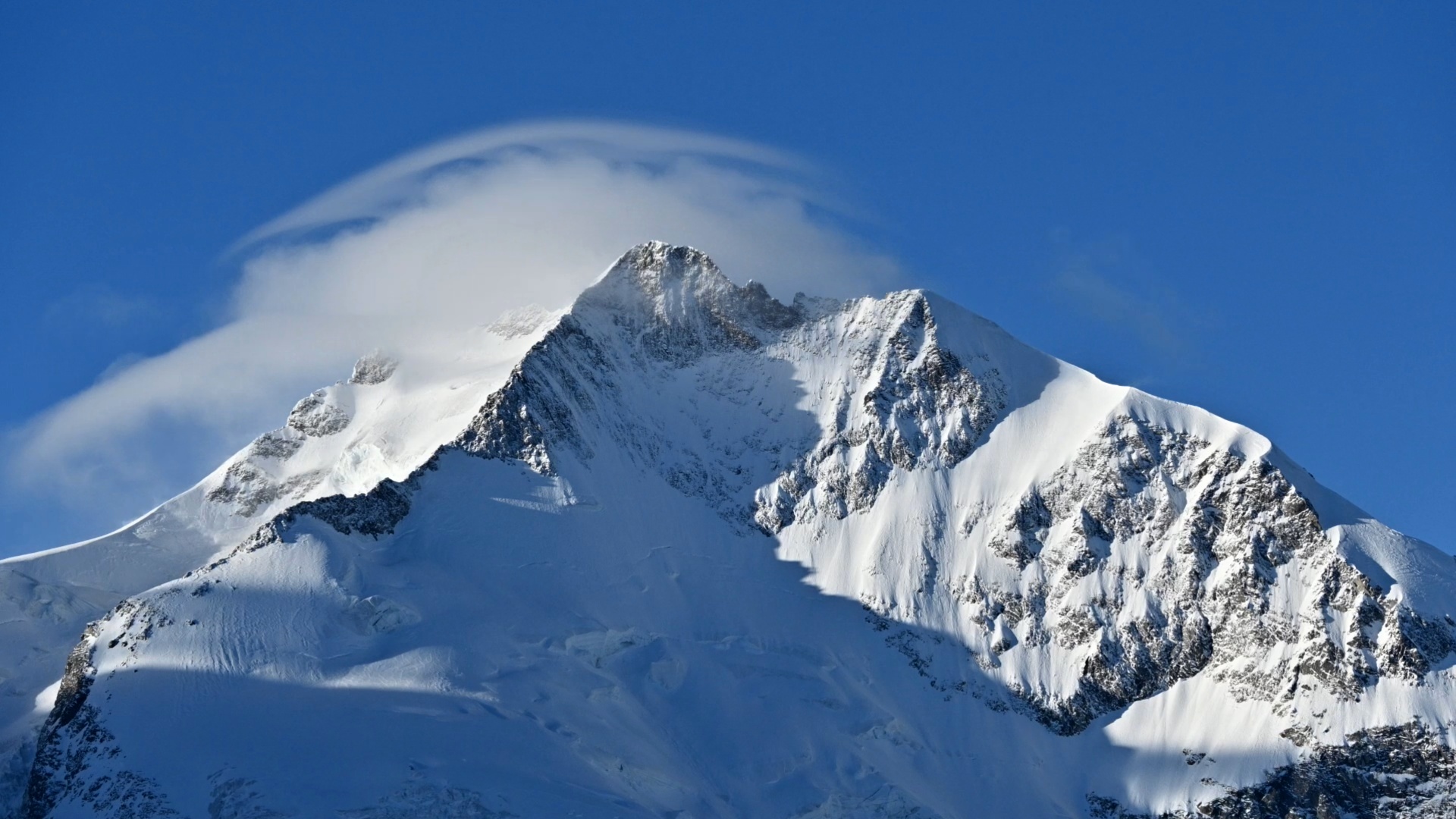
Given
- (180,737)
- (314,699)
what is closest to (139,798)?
(180,737)

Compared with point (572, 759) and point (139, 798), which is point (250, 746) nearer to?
point (139, 798)

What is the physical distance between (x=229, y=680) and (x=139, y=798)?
61.3 feet

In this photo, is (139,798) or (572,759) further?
(572,759)

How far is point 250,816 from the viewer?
593ft

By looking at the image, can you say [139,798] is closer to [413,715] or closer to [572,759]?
[413,715]

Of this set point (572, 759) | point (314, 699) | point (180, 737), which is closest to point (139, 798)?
point (180, 737)

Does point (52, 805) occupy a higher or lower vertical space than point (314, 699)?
lower

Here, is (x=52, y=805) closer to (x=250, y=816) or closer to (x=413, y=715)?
(x=250, y=816)

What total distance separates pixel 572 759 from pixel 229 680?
3577 centimetres

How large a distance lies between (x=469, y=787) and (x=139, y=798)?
101ft

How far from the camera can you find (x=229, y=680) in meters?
200

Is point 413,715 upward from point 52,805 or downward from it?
upward

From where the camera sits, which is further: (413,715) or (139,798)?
(413,715)

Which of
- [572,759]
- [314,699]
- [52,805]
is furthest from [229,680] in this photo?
[572,759]
